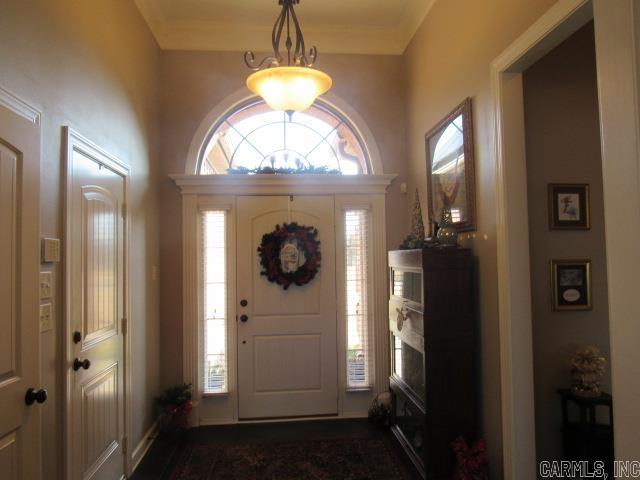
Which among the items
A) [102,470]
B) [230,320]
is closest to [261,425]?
[230,320]

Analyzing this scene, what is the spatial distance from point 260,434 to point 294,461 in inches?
21.5

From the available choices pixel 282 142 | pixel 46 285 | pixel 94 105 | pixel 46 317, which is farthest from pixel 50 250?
pixel 282 142

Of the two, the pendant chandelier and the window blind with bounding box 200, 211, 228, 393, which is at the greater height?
the pendant chandelier

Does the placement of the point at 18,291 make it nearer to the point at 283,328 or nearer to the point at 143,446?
the point at 143,446

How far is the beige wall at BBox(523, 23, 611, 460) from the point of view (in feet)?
7.61

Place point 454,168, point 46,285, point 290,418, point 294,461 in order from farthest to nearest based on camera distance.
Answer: point 290,418
point 294,461
point 454,168
point 46,285

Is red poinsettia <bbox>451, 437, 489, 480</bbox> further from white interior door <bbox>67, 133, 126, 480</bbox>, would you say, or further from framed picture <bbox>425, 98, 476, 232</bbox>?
white interior door <bbox>67, 133, 126, 480</bbox>

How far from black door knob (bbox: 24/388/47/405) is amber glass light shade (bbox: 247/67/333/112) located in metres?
1.78

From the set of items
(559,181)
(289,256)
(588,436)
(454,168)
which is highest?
(454,168)

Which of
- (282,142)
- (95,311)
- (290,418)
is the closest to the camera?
(95,311)

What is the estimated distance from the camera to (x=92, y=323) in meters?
2.24

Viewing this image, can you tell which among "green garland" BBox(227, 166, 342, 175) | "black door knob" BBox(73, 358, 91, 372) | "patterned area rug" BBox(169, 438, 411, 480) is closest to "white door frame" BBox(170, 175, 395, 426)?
"green garland" BBox(227, 166, 342, 175)

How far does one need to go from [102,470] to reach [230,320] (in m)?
1.47

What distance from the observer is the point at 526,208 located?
2.12m
